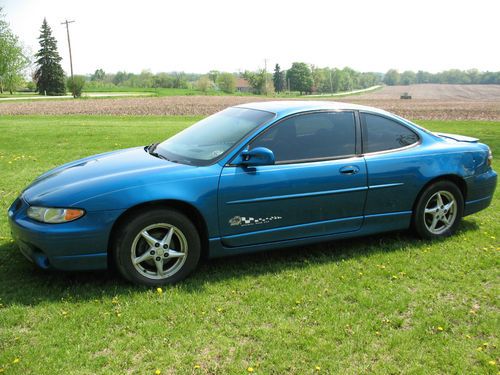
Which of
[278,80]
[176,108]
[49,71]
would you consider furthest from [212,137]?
[278,80]

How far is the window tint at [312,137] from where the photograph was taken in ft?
14.7

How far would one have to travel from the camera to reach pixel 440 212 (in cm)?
531

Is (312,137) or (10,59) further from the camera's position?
(10,59)

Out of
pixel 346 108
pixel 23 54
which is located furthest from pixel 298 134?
pixel 23 54

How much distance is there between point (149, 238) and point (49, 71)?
71511 millimetres

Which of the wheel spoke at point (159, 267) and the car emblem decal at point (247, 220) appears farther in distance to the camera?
the car emblem decal at point (247, 220)

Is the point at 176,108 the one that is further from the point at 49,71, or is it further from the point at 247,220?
the point at 49,71

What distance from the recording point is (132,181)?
13.0ft

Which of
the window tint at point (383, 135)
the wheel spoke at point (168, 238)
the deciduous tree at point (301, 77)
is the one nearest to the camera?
the wheel spoke at point (168, 238)

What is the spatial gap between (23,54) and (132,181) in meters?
83.3

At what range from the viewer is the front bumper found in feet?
12.2

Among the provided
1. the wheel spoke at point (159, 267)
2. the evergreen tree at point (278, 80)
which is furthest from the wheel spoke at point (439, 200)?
the evergreen tree at point (278, 80)

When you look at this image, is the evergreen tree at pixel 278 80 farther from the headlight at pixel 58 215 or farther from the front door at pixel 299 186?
the headlight at pixel 58 215

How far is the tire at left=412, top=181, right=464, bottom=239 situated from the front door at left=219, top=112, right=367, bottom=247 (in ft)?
2.73
